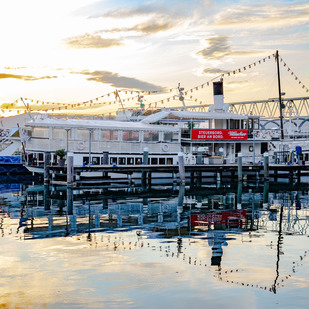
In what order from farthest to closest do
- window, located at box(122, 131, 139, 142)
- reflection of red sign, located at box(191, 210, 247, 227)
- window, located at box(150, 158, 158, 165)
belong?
window, located at box(150, 158, 158, 165), window, located at box(122, 131, 139, 142), reflection of red sign, located at box(191, 210, 247, 227)

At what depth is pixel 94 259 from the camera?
590 inches

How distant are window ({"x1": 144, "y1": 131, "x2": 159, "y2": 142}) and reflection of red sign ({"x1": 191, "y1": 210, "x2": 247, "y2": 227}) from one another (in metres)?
25.4

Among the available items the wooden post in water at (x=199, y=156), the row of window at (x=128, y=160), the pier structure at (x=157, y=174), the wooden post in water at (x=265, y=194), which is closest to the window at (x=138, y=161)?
the row of window at (x=128, y=160)

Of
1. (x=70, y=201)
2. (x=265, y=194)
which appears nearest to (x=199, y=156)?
(x=265, y=194)

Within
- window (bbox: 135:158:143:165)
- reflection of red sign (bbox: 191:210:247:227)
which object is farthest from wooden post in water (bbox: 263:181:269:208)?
window (bbox: 135:158:143:165)

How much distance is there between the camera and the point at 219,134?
53062mm

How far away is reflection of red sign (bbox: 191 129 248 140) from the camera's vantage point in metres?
52.5

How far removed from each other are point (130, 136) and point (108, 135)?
2.39 metres

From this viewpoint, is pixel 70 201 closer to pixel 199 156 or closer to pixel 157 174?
pixel 157 174

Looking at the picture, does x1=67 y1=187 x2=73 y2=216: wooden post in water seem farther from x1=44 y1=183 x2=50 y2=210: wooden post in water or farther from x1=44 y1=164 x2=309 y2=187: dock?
x1=44 y1=164 x2=309 y2=187: dock

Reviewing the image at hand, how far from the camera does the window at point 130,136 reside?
50.2 metres

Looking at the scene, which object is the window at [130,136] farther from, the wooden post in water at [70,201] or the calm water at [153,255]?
the calm water at [153,255]

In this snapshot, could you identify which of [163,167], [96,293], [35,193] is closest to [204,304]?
[96,293]

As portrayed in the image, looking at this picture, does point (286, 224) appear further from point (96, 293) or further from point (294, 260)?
point (96, 293)
